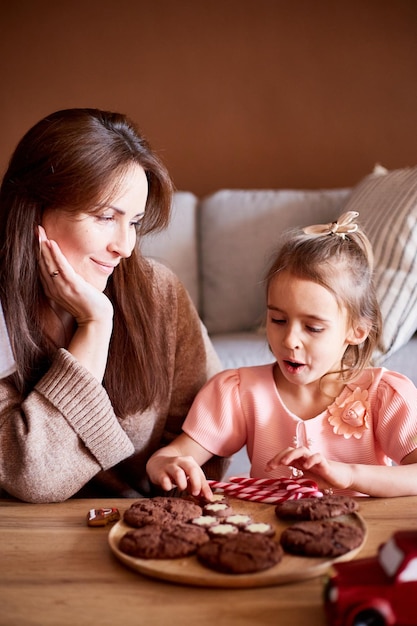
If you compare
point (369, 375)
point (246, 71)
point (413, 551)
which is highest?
point (246, 71)

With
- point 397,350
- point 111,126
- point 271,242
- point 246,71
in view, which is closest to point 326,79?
point 246,71

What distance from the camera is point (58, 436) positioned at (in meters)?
1.31

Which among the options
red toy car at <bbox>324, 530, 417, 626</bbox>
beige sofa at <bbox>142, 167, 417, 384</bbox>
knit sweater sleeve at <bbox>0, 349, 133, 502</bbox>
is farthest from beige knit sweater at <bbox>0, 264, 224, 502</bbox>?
beige sofa at <bbox>142, 167, 417, 384</bbox>

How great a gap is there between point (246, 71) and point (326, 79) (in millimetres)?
343

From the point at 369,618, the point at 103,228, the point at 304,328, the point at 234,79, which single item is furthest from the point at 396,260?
the point at 234,79

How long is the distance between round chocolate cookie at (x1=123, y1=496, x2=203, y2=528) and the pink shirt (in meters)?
0.35

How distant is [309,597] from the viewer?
2.87ft

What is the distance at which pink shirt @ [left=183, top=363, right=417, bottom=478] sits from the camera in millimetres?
1379

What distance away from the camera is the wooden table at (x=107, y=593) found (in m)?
0.83

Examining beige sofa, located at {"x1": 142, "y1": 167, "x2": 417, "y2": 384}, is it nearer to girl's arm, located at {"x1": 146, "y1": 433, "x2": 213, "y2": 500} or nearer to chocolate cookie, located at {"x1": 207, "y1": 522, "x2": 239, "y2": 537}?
girl's arm, located at {"x1": 146, "y1": 433, "x2": 213, "y2": 500}

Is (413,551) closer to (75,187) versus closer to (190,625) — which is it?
(190,625)

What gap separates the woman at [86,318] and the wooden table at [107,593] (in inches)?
9.1

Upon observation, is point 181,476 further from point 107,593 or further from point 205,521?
point 107,593

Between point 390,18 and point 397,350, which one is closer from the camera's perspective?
point 397,350
